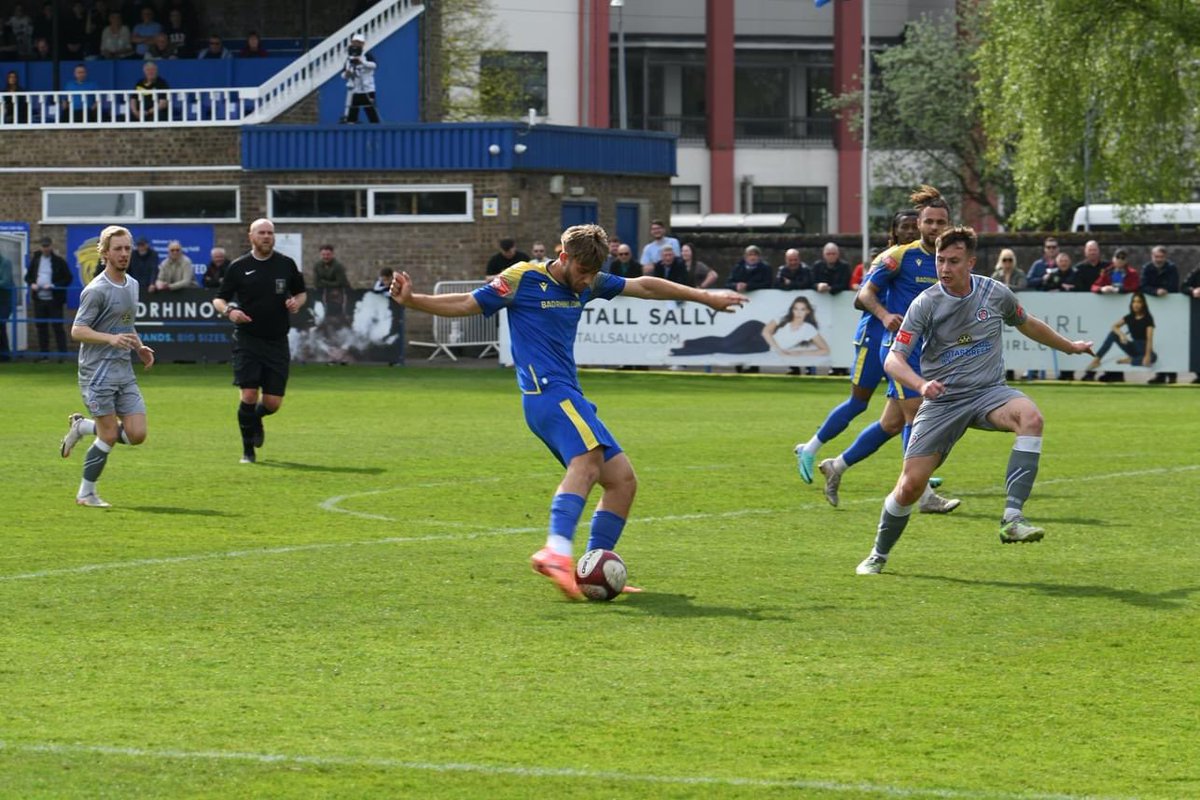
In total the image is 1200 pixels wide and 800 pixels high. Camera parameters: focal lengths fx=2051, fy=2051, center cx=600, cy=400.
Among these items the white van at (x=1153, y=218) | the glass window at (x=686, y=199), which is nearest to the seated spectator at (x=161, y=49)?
the white van at (x=1153, y=218)

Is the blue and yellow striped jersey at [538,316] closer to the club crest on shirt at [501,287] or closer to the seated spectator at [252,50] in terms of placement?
the club crest on shirt at [501,287]

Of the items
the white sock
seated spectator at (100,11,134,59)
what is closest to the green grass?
the white sock

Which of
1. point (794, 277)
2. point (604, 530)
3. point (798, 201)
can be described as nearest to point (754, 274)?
point (794, 277)

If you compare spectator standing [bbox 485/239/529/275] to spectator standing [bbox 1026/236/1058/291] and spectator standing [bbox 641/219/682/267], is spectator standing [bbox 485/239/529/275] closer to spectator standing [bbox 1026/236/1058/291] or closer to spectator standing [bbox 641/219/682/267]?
spectator standing [bbox 641/219/682/267]

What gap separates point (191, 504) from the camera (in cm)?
1459

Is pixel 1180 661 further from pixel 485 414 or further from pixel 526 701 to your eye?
pixel 485 414

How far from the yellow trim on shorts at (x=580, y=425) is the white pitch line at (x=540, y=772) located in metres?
3.62

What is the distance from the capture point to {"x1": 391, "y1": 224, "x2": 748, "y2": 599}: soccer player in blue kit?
1017cm

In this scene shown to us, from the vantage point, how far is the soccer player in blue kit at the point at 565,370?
1017 cm

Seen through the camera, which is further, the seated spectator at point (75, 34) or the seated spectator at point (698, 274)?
the seated spectator at point (75, 34)

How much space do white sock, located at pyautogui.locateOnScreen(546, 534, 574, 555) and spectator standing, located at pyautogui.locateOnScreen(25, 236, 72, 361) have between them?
26097mm

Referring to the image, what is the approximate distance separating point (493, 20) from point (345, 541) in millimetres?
59252

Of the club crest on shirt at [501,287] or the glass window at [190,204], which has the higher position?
the glass window at [190,204]

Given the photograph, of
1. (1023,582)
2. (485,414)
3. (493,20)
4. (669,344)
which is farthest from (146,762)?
(493,20)
